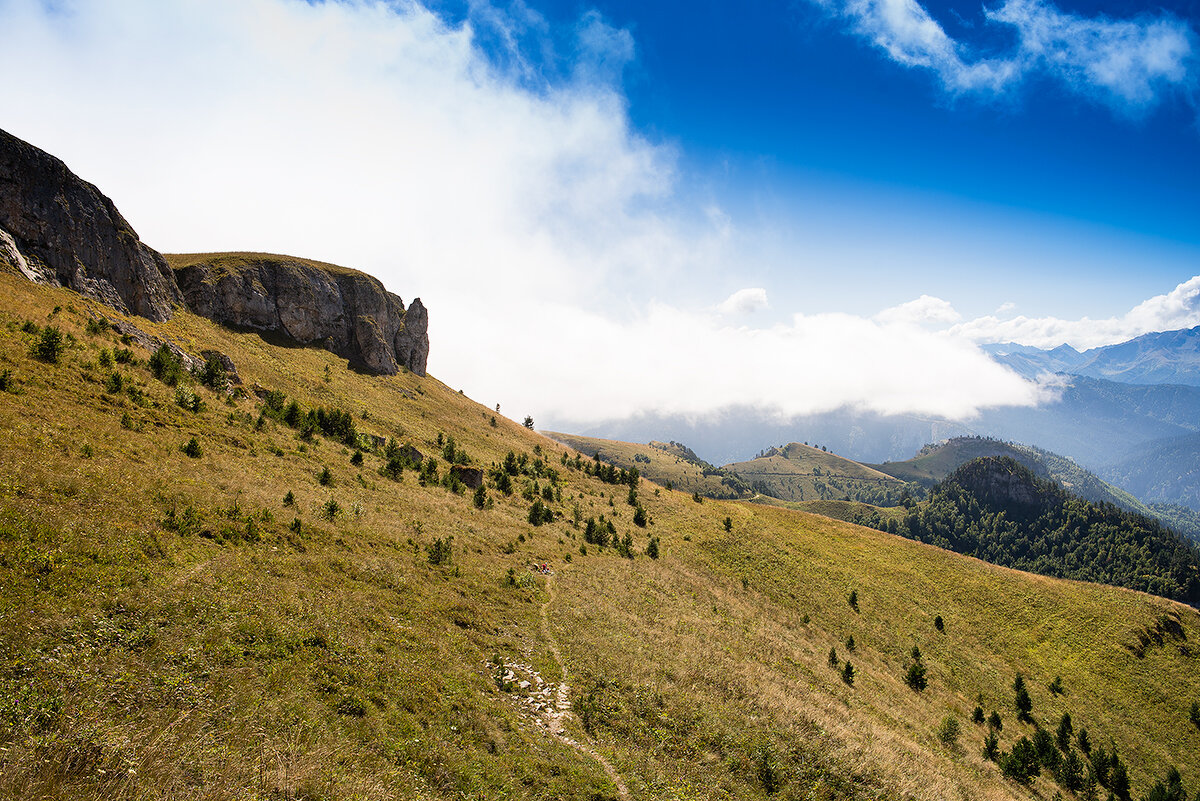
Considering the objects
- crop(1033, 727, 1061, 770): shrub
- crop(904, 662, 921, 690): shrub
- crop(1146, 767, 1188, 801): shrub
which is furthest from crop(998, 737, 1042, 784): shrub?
crop(1146, 767, 1188, 801): shrub

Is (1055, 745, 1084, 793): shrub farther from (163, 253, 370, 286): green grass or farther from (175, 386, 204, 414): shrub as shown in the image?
(163, 253, 370, 286): green grass

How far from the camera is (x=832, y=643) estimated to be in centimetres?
4331

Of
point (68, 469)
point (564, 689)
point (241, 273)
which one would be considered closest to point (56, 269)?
point (241, 273)

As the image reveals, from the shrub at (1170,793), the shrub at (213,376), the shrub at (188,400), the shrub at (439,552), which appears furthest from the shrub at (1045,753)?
the shrub at (213,376)

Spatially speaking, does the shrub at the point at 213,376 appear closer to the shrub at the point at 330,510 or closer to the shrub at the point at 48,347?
the shrub at the point at 48,347

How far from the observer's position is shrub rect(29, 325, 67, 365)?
26.0 m

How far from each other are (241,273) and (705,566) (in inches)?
3450

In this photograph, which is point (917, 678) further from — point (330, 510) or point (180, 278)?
point (180, 278)

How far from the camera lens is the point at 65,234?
43.7 metres

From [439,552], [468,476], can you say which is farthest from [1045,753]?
[468,476]

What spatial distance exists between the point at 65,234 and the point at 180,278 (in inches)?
1063

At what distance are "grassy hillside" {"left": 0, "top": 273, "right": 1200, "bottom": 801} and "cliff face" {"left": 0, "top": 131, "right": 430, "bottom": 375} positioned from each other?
268 inches

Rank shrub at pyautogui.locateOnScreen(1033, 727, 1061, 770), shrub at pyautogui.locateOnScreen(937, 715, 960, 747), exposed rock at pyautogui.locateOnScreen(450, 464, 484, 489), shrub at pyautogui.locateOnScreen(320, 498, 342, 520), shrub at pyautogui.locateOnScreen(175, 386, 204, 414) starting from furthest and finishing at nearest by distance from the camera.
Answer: exposed rock at pyautogui.locateOnScreen(450, 464, 484, 489), shrub at pyautogui.locateOnScreen(1033, 727, 1061, 770), shrub at pyautogui.locateOnScreen(175, 386, 204, 414), shrub at pyautogui.locateOnScreen(937, 715, 960, 747), shrub at pyautogui.locateOnScreen(320, 498, 342, 520)

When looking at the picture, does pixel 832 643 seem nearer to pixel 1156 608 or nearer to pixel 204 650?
pixel 204 650
